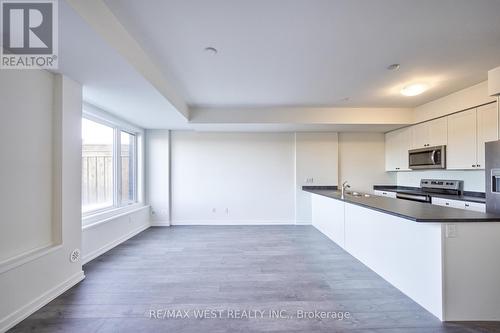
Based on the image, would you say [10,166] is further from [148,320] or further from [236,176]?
[236,176]

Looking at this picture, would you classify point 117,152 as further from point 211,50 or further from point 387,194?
point 387,194

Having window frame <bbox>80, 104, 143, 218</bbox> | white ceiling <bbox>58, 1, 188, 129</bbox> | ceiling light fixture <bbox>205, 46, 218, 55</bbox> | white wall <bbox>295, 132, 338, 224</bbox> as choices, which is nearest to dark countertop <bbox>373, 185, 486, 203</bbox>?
white wall <bbox>295, 132, 338, 224</bbox>

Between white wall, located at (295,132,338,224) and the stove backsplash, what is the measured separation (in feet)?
5.15

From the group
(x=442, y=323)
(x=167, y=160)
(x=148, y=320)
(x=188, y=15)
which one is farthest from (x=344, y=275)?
(x=167, y=160)

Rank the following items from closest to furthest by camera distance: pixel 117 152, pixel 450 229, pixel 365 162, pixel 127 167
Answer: pixel 450 229 → pixel 117 152 → pixel 127 167 → pixel 365 162

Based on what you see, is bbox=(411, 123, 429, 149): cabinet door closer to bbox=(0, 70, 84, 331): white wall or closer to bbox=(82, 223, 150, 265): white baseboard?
bbox=(0, 70, 84, 331): white wall

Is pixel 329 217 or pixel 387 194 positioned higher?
pixel 387 194

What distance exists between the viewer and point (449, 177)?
14.1ft

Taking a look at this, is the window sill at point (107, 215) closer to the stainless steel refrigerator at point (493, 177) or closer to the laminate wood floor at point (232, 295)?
the laminate wood floor at point (232, 295)

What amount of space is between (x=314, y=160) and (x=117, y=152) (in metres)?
4.26

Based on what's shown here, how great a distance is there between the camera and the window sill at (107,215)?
134 inches

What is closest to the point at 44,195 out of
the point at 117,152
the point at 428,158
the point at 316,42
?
the point at 117,152

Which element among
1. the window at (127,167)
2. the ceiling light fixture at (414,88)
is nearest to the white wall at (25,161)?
the window at (127,167)

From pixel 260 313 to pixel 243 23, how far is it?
2590mm
